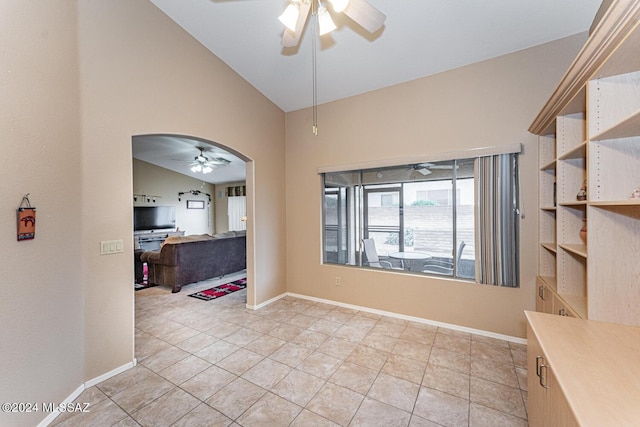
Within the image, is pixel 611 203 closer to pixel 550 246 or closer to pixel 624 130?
pixel 624 130

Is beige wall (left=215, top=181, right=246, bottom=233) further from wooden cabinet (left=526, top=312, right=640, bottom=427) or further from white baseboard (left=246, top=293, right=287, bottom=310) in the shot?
wooden cabinet (left=526, top=312, right=640, bottom=427)

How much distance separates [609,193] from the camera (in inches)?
59.2

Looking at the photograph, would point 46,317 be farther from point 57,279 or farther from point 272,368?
point 272,368

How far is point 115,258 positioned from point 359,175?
3.06 metres

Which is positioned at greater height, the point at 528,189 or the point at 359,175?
the point at 359,175

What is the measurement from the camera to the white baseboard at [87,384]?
172 cm

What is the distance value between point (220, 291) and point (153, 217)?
5000 mm

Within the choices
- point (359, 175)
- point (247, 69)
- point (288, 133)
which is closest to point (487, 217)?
point (359, 175)

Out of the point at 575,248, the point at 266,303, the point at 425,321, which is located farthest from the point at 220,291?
the point at 575,248

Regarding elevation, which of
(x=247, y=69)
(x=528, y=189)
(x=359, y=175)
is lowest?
(x=528, y=189)

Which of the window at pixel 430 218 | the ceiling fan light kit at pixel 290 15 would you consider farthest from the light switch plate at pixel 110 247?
the window at pixel 430 218

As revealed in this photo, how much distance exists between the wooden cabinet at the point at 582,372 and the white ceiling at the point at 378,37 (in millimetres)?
2571

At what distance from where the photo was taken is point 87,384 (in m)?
2.08

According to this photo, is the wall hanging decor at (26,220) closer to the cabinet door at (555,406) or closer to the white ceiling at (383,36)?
the white ceiling at (383,36)
